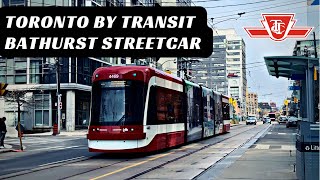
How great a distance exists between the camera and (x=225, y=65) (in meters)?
100

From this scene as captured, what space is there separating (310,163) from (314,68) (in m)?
10.3

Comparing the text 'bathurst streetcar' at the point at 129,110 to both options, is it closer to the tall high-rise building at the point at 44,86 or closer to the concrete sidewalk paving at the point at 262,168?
the concrete sidewalk paving at the point at 262,168

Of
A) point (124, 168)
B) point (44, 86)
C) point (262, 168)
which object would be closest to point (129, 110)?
point (124, 168)

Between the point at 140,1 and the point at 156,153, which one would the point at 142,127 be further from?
the point at 140,1

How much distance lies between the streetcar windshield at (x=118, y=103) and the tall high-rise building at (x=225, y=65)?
5520cm

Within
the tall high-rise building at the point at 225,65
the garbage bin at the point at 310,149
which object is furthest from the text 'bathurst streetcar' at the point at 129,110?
the tall high-rise building at the point at 225,65

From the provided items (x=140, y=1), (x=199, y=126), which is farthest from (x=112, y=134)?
(x=140, y=1)

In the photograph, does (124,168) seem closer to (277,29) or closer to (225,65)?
(277,29)

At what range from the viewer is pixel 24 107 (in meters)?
55.8

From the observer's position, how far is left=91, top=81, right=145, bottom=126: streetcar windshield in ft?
61.2

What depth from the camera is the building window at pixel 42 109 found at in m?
56.1

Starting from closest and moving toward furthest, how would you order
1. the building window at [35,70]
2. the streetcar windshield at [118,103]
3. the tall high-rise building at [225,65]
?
the streetcar windshield at [118,103] → the building window at [35,70] → the tall high-rise building at [225,65]

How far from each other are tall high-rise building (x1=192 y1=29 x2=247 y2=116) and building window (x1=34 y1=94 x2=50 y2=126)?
30.1 m

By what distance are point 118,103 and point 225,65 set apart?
8297 centimetres
